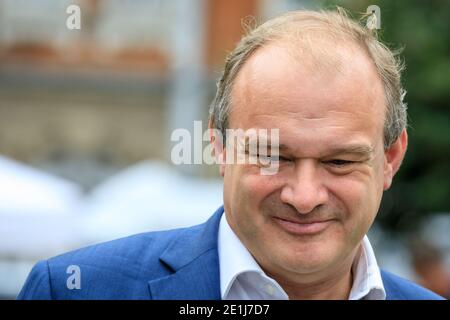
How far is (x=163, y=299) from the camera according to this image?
2.34 meters

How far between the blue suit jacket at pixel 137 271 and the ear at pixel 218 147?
189 mm

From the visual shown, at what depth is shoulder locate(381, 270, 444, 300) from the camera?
8.57 ft

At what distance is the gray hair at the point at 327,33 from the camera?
2.45 metres

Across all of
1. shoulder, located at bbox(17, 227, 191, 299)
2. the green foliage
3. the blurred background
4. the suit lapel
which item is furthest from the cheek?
the blurred background

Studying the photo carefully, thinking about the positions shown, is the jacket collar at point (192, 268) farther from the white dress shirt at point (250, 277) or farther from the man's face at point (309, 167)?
the man's face at point (309, 167)

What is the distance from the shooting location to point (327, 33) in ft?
8.00

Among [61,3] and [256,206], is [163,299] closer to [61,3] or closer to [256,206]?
[256,206]

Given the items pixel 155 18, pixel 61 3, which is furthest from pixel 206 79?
pixel 61 3

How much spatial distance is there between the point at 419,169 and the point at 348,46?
8.96 meters

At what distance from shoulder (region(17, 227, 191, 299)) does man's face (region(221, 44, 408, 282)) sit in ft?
0.83

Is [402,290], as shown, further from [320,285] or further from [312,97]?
[312,97]

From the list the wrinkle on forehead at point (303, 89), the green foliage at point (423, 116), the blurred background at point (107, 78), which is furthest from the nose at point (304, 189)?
the blurred background at point (107, 78)
